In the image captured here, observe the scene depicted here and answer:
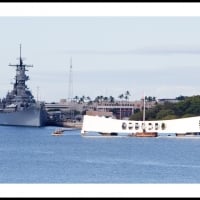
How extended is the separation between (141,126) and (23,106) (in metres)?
24.6

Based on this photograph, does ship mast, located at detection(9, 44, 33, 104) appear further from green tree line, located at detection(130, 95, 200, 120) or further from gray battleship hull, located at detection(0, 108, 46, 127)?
green tree line, located at detection(130, 95, 200, 120)

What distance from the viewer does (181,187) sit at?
21.7 ft

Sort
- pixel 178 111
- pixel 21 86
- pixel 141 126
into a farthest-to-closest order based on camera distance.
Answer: pixel 21 86 → pixel 178 111 → pixel 141 126

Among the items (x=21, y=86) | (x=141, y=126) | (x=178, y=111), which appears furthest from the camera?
(x=21, y=86)

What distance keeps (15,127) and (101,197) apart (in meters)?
59.0

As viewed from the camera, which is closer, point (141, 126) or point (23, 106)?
point (141, 126)

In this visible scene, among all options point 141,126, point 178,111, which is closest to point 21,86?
point 178,111

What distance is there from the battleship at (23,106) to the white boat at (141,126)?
21687 millimetres

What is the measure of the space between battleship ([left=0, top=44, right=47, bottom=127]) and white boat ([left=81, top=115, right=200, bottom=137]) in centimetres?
2169

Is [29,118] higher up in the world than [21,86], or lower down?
lower down

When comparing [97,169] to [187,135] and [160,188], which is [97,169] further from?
[187,135]

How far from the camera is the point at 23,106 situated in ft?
213

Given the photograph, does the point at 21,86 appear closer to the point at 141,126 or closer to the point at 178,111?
the point at 178,111
